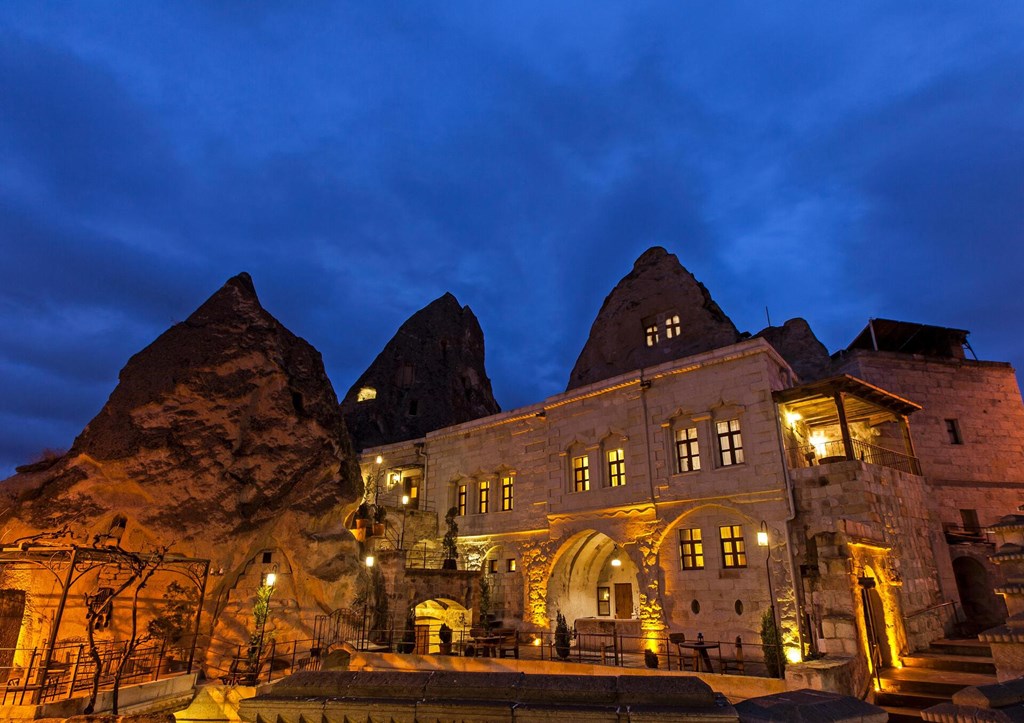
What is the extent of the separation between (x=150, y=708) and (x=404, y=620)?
8967mm

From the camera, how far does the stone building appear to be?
15547 millimetres

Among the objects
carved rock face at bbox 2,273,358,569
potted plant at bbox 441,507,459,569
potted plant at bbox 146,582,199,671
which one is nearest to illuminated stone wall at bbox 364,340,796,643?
potted plant at bbox 441,507,459,569

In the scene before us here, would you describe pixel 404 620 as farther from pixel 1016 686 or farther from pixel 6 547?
pixel 1016 686

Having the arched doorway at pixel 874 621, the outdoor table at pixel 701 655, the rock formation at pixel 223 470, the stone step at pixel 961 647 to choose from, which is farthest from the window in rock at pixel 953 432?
the rock formation at pixel 223 470

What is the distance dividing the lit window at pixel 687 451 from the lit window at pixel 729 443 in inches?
30.5

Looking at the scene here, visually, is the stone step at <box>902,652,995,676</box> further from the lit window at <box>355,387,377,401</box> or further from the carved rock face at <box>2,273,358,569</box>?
the lit window at <box>355,387,377,401</box>

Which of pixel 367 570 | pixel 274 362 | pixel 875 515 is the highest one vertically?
pixel 274 362

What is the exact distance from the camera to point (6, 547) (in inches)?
472

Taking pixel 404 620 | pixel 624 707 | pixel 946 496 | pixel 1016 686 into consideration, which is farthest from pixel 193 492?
pixel 946 496

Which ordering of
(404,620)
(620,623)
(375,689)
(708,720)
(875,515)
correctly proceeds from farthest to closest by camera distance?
(404,620) < (620,623) < (875,515) < (375,689) < (708,720)

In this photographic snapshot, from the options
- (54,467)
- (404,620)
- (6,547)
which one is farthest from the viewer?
(404,620)

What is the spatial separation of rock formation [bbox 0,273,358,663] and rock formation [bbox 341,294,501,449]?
1821 cm

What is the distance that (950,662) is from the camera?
44.8 ft

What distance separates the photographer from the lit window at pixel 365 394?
140 ft
